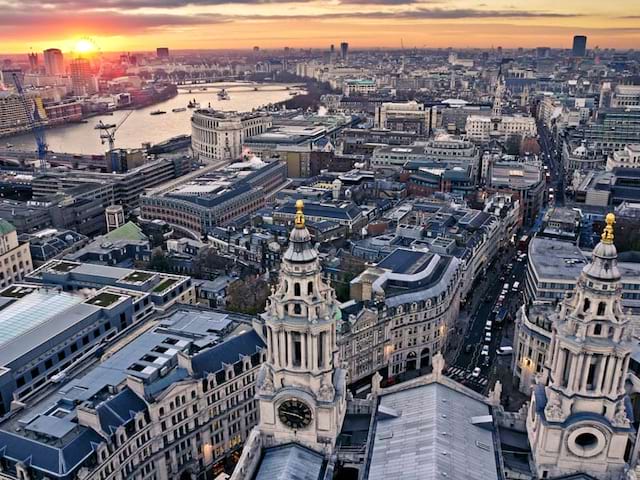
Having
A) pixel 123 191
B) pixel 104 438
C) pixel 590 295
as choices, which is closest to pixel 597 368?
pixel 590 295

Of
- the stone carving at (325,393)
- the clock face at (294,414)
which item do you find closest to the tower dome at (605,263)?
the stone carving at (325,393)

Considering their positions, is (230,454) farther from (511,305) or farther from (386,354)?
(511,305)

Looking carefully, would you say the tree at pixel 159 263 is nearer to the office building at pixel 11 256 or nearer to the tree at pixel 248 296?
the tree at pixel 248 296

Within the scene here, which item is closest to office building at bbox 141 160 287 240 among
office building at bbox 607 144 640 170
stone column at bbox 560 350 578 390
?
office building at bbox 607 144 640 170

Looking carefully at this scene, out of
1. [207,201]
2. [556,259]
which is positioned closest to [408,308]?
[556,259]

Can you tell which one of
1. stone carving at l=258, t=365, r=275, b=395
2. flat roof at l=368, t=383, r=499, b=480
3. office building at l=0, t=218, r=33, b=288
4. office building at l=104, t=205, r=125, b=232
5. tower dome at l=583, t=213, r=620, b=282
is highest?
tower dome at l=583, t=213, r=620, b=282

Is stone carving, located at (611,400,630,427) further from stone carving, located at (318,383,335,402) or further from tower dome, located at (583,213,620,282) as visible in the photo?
stone carving, located at (318,383,335,402)

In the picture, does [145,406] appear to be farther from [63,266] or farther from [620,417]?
[63,266]
